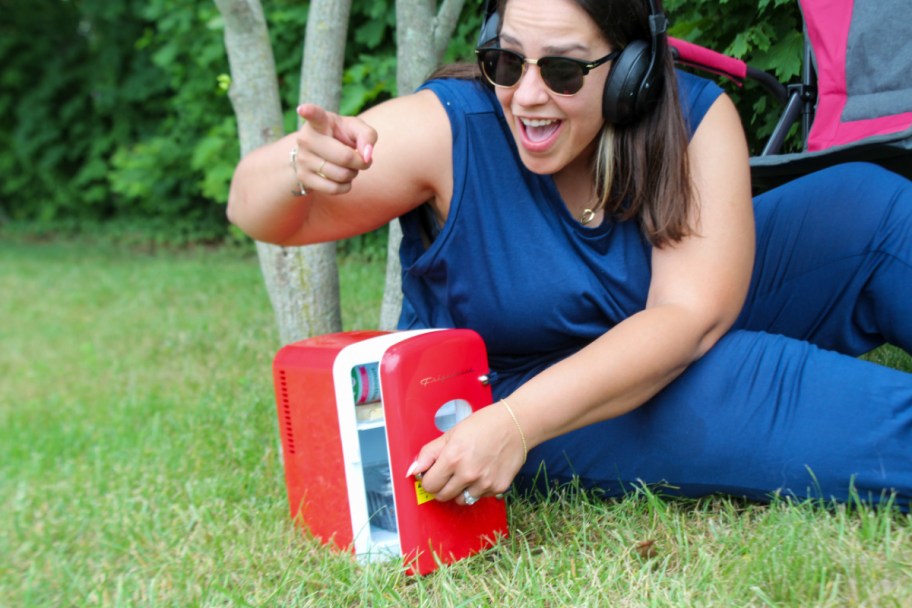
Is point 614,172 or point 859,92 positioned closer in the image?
point 614,172

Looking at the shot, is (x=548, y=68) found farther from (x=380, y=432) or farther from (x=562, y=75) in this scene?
(x=380, y=432)

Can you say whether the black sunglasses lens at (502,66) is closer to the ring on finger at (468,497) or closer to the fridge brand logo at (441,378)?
the fridge brand logo at (441,378)

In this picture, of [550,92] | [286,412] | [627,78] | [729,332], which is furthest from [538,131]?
[286,412]

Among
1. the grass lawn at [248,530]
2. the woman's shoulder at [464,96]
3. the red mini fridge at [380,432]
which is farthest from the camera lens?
the woman's shoulder at [464,96]

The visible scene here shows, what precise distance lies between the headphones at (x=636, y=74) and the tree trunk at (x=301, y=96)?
1160 mm

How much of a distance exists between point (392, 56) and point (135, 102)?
5031 millimetres

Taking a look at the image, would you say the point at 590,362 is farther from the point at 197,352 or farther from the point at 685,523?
the point at 197,352

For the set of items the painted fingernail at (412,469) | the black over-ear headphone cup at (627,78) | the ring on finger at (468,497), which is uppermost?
the black over-ear headphone cup at (627,78)

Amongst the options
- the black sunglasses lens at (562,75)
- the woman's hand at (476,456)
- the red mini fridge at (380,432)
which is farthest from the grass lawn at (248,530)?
the black sunglasses lens at (562,75)

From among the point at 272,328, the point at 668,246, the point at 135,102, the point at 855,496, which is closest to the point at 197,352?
the point at 272,328

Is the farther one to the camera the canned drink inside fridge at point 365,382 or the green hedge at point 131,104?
the green hedge at point 131,104

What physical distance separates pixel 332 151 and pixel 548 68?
0.43 metres

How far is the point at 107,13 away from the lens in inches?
363

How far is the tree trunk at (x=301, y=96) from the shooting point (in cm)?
270
